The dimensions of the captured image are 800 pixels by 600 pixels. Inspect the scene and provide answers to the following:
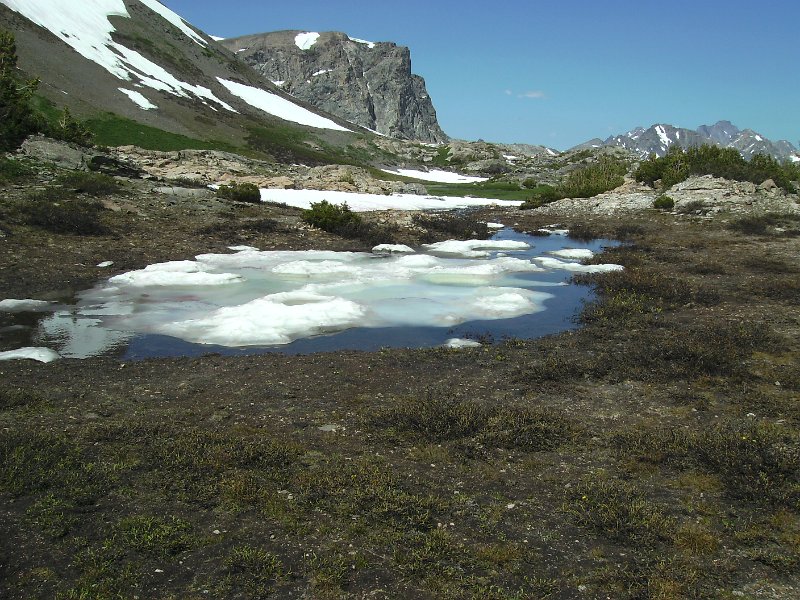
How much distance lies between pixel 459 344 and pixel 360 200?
40290mm

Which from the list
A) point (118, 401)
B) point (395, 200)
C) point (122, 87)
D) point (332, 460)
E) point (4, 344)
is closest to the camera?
point (332, 460)

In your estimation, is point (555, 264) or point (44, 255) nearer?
point (44, 255)

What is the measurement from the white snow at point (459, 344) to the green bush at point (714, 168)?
44375mm

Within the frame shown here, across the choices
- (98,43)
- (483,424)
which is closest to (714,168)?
(483,424)

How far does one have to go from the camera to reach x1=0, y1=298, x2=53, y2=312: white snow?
16.8 m

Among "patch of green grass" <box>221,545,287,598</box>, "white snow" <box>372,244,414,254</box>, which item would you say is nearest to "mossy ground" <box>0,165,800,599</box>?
"patch of green grass" <box>221,545,287,598</box>

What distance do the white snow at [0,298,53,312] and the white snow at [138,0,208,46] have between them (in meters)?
172

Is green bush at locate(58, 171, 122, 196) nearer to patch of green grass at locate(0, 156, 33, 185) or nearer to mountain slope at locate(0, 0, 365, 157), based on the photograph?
patch of green grass at locate(0, 156, 33, 185)

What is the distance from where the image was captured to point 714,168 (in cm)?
5225

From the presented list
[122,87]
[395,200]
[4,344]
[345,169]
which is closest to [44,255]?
[4,344]

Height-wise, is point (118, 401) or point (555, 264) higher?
point (555, 264)

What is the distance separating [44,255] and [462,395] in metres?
19.0

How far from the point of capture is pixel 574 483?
8.12 metres

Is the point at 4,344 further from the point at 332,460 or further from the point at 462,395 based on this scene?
the point at 462,395
